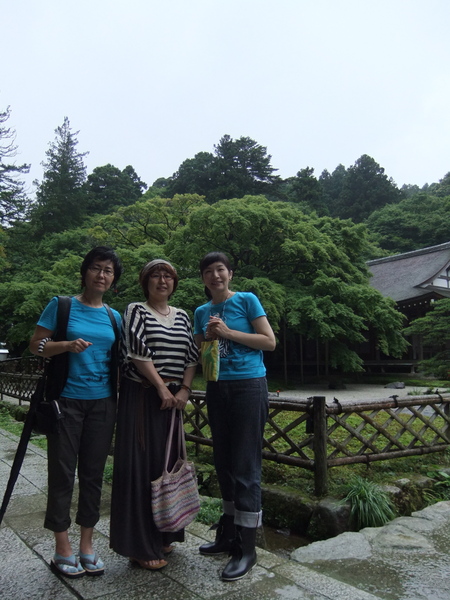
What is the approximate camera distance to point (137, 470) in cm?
237

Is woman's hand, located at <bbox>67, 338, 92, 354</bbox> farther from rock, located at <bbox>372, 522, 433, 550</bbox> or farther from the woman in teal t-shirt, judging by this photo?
rock, located at <bbox>372, 522, 433, 550</bbox>

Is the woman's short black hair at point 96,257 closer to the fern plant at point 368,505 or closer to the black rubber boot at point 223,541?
the black rubber boot at point 223,541

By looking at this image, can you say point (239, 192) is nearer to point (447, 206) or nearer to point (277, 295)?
point (447, 206)

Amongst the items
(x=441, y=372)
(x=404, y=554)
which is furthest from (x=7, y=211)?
(x=404, y=554)

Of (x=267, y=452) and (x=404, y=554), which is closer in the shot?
(x=404, y=554)

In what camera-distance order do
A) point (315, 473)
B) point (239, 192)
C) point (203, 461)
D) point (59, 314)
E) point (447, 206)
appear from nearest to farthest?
1. point (59, 314)
2. point (315, 473)
3. point (203, 461)
4. point (239, 192)
5. point (447, 206)

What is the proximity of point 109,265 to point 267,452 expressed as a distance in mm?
2711

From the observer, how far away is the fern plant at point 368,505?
3.58 metres

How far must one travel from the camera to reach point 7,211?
861 inches

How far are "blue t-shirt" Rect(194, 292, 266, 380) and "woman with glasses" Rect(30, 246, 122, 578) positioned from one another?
598mm

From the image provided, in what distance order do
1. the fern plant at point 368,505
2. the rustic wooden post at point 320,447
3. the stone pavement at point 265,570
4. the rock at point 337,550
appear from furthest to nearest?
the rustic wooden post at point 320,447 < the fern plant at point 368,505 < the rock at point 337,550 < the stone pavement at point 265,570

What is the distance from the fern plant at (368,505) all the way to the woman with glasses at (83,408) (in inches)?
82.9

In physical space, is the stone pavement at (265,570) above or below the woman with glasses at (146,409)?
below

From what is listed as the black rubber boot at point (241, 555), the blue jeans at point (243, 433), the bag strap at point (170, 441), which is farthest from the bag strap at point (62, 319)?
the black rubber boot at point (241, 555)
